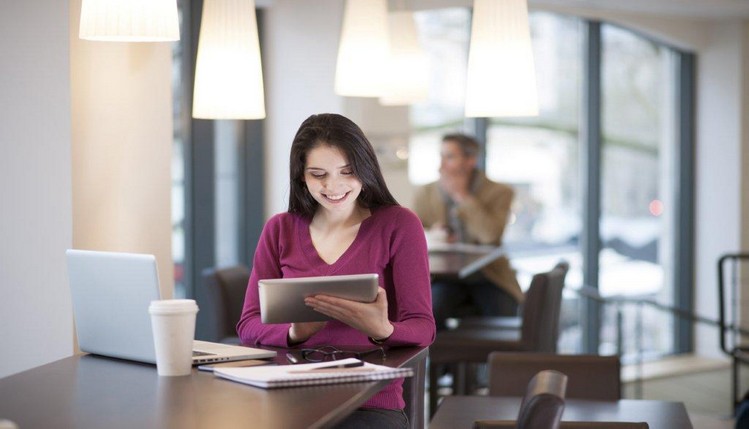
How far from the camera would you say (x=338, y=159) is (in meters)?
2.80

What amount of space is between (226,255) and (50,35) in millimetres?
3113

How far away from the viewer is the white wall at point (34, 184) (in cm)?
321

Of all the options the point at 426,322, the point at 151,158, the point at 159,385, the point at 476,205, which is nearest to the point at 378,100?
the point at 476,205

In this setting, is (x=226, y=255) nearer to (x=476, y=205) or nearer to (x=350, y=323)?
(x=476, y=205)

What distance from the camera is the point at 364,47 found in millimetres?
4066

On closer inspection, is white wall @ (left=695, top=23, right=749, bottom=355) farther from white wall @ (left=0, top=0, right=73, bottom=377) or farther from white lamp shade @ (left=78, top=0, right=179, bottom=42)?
white lamp shade @ (left=78, top=0, right=179, bottom=42)

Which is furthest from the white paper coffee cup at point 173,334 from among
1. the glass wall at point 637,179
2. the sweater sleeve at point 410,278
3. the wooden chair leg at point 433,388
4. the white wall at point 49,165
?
the glass wall at point 637,179

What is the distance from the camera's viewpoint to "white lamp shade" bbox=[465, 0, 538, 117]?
3025 millimetres

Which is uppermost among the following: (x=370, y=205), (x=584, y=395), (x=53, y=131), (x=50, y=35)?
(x=50, y=35)

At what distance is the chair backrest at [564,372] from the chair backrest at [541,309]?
1.18m

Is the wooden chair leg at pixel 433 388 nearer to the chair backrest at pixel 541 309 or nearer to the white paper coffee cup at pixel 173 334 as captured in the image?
the chair backrest at pixel 541 309

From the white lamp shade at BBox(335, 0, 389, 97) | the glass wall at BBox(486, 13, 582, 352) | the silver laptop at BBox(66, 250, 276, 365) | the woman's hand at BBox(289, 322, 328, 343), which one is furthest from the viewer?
the glass wall at BBox(486, 13, 582, 352)

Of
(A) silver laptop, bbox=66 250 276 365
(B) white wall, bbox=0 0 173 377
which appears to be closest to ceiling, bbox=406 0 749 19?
(B) white wall, bbox=0 0 173 377

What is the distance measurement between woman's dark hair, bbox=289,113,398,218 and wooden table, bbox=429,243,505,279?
1.80 metres
